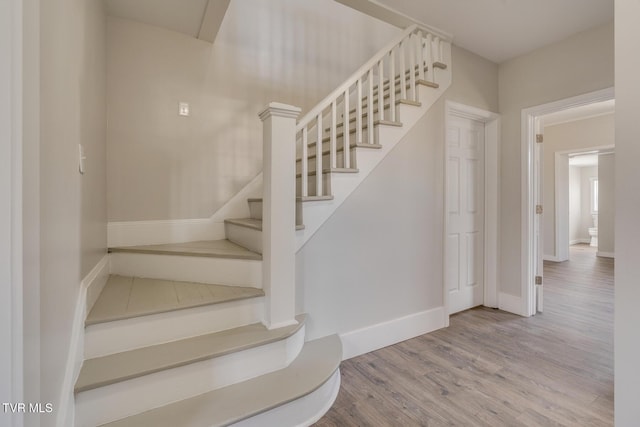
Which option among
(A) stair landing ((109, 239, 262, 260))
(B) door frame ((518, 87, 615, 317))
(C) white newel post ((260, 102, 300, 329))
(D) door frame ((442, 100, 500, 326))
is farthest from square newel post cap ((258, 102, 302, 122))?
(B) door frame ((518, 87, 615, 317))

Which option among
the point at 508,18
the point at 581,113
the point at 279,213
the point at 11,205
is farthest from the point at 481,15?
the point at 581,113

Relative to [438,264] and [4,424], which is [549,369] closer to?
[438,264]

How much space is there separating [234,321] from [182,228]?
1.16 metres

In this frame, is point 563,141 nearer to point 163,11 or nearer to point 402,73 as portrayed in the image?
point 402,73

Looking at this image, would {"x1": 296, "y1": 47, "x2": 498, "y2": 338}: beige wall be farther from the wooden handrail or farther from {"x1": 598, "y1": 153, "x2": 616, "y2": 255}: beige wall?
{"x1": 598, "y1": 153, "x2": 616, "y2": 255}: beige wall

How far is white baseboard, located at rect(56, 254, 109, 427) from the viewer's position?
1.03 m

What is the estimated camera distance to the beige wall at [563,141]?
16.4 ft

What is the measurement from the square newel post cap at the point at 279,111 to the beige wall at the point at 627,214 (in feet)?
4.46

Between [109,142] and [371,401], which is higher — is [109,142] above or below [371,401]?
above

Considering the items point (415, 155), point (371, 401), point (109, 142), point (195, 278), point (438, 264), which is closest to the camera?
point (371, 401)

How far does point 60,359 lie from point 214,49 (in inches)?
97.5

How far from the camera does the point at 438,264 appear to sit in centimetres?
260

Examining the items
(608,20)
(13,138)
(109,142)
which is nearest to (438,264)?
(608,20)

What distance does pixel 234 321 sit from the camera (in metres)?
1.65
